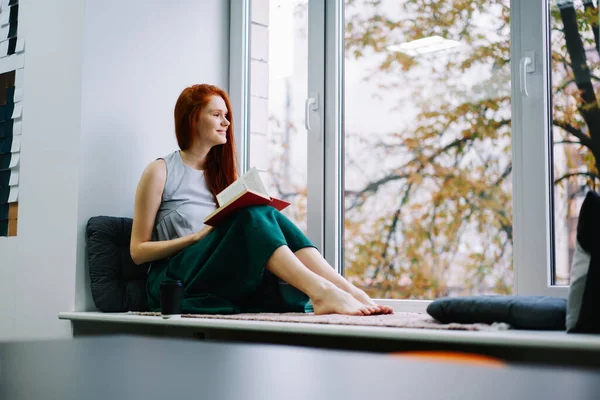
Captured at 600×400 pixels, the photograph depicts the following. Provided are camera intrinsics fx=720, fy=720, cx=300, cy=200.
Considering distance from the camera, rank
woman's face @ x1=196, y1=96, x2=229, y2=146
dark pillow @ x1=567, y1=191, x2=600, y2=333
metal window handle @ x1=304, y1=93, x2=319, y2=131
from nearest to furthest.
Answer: dark pillow @ x1=567, y1=191, x2=600, y2=333
woman's face @ x1=196, y1=96, x2=229, y2=146
metal window handle @ x1=304, y1=93, x2=319, y2=131

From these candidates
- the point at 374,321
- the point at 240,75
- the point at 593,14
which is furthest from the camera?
the point at 240,75

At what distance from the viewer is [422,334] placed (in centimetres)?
173

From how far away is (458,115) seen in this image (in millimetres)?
2846

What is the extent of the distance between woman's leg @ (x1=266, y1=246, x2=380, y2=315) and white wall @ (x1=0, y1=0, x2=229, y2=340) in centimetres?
101

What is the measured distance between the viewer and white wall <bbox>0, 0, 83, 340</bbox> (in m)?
3.03

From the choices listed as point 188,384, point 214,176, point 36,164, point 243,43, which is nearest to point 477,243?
point 214,176

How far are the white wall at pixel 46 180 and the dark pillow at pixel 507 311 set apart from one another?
1712 mm

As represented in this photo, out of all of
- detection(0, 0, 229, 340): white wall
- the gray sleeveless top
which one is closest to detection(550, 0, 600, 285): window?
the gray sleeveless top

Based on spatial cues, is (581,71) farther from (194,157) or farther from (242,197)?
(194,157)

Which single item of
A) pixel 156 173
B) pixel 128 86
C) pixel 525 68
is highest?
pixel 128 86

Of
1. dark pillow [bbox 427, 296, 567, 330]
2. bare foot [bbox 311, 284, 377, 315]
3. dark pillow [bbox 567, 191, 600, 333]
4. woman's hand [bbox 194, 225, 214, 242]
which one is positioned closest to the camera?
dark pillow [bbox 567, 191, 600, 333]

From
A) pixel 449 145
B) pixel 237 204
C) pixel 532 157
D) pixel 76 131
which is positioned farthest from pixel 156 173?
pixel 532 157

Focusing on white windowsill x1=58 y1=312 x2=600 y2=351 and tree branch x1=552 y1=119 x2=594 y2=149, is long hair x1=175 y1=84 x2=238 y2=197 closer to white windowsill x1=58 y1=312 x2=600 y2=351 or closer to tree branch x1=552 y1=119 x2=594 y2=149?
white windowsill x1=58 y1=312 x2=600 y2=351

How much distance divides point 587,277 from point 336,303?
87 centimetres
